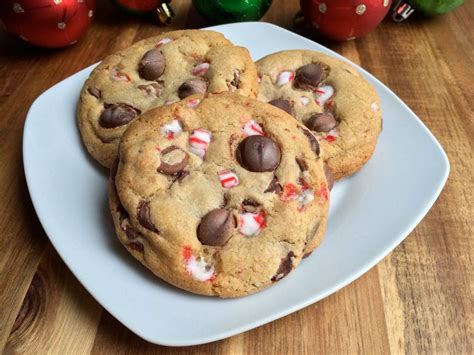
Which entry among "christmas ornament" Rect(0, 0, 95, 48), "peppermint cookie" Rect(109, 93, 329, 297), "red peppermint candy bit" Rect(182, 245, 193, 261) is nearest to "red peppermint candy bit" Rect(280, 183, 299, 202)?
"peppermint cookie" Rect(109, 93, 329, 297)

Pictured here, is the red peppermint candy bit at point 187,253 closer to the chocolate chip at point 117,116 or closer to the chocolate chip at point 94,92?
the chocolate chip at point 117,116

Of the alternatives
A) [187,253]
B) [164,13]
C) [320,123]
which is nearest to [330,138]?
[320,123]

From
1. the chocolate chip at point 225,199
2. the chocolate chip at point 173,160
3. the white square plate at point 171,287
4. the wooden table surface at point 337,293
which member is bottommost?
the wooden table surface at point 337,293

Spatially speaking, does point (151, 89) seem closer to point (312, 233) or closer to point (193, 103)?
point (193, 103)

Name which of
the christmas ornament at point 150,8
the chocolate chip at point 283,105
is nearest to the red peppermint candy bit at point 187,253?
the chocolate chip at point 283,105

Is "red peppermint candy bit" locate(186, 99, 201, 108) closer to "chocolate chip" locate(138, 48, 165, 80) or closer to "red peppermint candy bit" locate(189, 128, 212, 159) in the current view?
"red peppermint candy bit" locate(189, 128, 212, 159)

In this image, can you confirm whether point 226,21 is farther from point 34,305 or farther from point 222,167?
point 34,305
